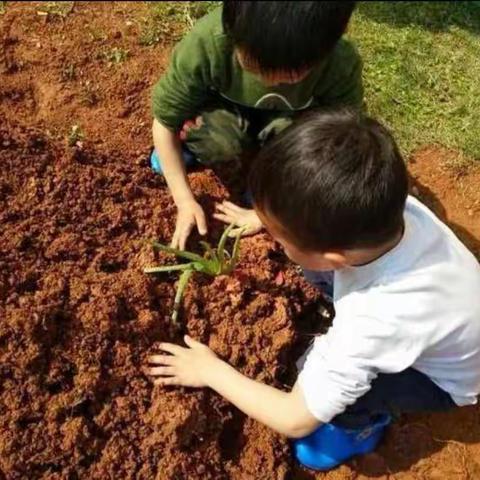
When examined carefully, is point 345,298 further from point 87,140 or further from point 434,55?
point 434,55

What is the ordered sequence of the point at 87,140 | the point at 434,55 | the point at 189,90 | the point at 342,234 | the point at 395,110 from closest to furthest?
1. the point at 342,234
2. the point at 189,90
3. the point at 87,140
4. the point at 395,110
5. the point at 434,55

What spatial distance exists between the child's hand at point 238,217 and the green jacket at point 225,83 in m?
0.30

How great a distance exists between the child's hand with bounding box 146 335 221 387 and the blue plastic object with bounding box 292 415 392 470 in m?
0.35

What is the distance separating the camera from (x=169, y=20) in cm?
315

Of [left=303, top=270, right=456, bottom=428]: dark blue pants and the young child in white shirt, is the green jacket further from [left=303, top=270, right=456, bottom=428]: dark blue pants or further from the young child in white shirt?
[left=303, top=270, right=456, bottom=428]: dark blue pants

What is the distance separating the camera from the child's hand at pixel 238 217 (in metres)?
2.34

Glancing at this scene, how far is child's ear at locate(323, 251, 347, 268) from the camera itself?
1640mm

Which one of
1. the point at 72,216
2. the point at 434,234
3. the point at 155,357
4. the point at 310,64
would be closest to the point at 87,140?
the point at 72,216

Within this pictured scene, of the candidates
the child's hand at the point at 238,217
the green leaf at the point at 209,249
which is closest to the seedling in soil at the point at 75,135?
the child's hand at the point at 238,217

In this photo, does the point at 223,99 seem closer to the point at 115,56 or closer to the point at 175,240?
the point at 175,240

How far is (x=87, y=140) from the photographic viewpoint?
2672mm

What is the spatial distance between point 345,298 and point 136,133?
1.23 m

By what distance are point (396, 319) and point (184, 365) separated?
621 mm

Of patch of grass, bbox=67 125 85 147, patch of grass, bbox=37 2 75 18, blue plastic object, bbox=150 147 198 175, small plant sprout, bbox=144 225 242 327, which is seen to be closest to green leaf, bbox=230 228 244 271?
small plant sprout, bbox=144 225 242 327
